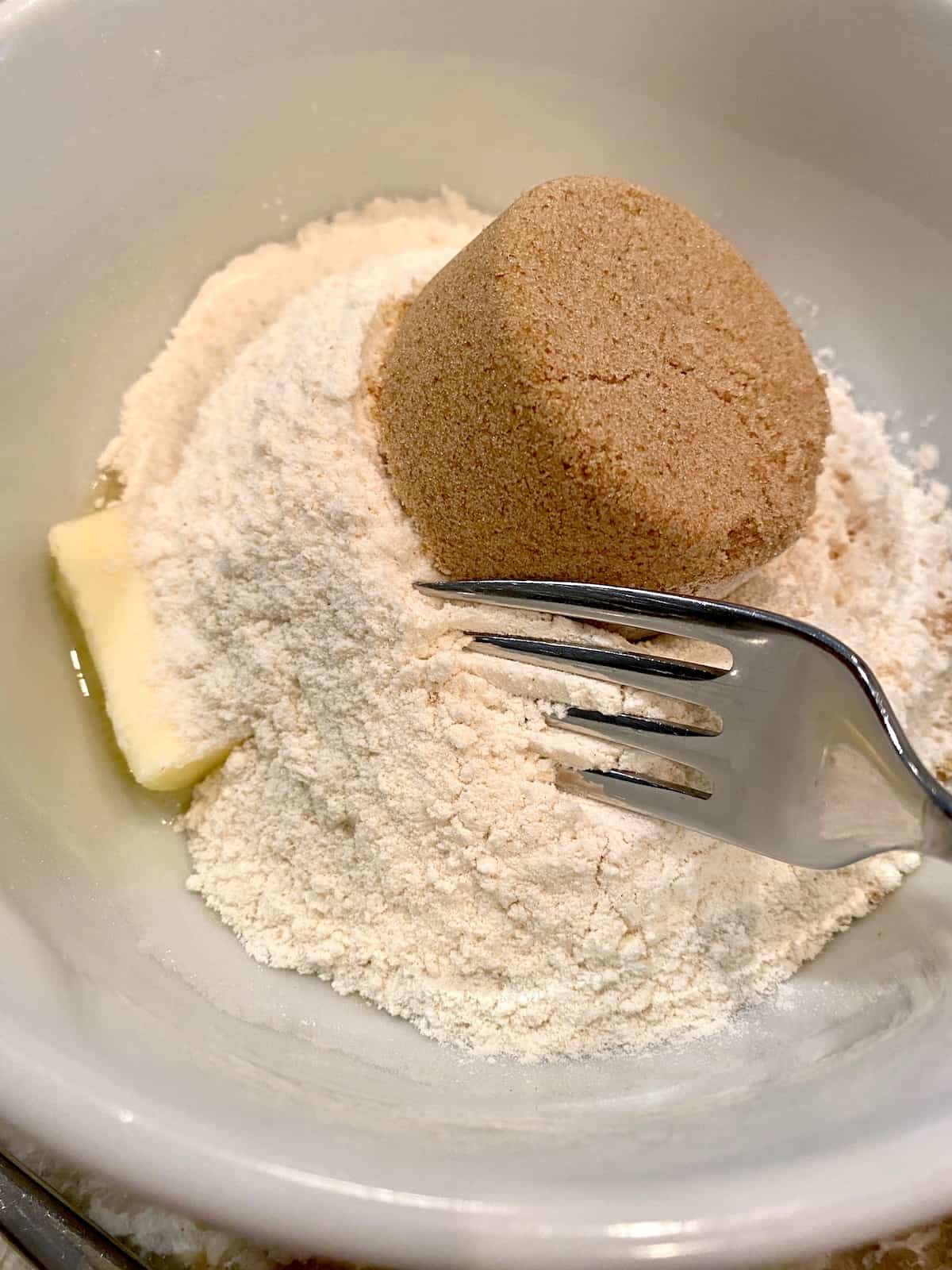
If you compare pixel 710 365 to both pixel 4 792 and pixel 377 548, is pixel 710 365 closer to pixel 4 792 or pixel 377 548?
pixel 377 548

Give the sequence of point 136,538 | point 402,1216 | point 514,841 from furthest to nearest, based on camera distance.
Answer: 1. point 136,538
2. point 514,841
3. point 402,1216

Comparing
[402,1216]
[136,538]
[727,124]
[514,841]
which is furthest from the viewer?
[727,124]

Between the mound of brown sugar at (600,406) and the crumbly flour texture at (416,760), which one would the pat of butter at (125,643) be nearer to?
the crumbly flour texture at (416,760)

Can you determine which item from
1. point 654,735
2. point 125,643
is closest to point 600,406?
point 654,735

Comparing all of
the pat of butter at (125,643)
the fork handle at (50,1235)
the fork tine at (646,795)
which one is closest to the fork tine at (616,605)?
the fork tine at (646,795)

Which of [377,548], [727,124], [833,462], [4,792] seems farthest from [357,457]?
[727,124]

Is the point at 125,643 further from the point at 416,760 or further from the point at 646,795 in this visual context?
the point at 646,795

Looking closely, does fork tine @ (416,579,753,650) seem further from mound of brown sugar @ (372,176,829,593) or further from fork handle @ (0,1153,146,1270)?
fork handle @ (0,1153,146,1270)
